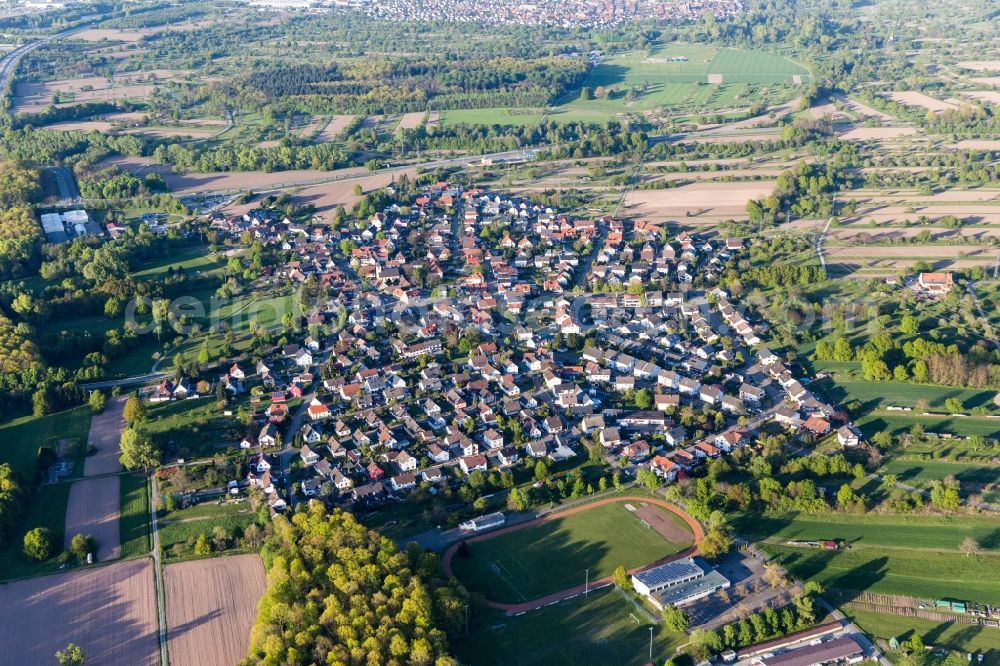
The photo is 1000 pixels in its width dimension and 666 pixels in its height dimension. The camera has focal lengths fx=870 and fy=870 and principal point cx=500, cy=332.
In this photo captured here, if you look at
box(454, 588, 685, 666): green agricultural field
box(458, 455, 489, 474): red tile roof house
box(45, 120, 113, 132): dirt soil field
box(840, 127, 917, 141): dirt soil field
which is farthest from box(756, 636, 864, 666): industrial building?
box(45, 120, 113, 132): dirt soil field

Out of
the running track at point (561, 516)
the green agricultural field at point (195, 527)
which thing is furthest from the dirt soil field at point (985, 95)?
the green agricultural field at point (195, 527)

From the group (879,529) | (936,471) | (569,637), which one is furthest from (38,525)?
(936,471)

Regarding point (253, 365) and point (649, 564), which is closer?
point (649, 564)

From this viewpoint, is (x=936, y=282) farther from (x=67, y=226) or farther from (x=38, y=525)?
(x=67, y=226)

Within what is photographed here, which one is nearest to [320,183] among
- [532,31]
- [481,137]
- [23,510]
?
[481,137]

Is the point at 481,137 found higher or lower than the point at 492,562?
higher

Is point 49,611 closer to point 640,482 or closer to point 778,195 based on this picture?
point 640,482
